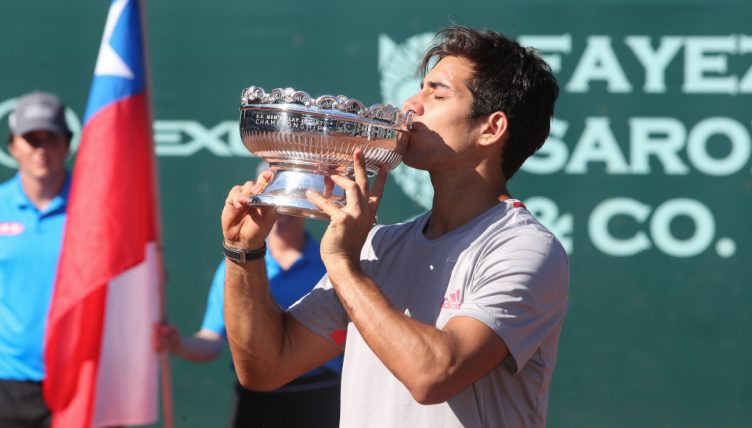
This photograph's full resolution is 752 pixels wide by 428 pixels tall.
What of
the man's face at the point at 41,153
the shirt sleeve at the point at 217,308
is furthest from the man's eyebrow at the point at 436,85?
the man's face at the point at 41,153

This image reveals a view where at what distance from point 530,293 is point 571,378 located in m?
3.17

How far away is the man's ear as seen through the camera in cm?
226

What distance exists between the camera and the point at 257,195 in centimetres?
213

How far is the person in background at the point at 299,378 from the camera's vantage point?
3.80 metres

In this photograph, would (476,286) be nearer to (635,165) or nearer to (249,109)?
(249,109)

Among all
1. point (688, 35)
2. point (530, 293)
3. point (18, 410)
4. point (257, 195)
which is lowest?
point (18, 410)

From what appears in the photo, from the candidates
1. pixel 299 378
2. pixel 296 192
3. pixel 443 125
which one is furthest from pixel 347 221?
pixel 299 378

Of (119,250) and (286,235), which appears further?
(286,235)

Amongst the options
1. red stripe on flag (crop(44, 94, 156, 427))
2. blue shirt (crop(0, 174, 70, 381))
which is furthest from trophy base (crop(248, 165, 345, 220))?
blue shirt (crop(0, 174, 70, 381))

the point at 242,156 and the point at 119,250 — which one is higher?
the point at 242,156

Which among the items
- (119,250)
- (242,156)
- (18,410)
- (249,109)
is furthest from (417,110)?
(242,156)

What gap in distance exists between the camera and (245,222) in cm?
224

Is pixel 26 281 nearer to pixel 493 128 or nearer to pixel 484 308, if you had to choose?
pixel 493 128

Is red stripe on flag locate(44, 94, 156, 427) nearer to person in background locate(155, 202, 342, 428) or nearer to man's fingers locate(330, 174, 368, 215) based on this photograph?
person in background locate(155, 202, 342, 428)
